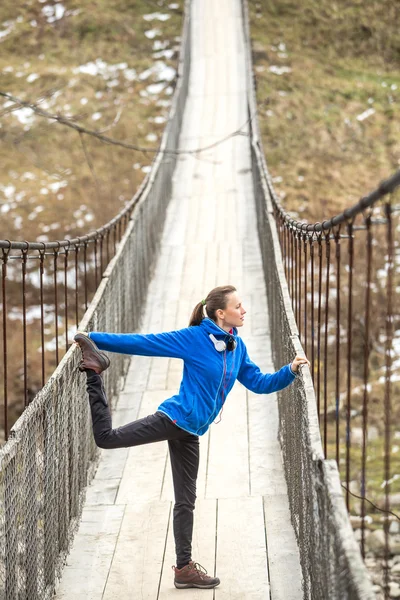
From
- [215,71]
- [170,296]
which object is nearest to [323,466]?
[170,296]

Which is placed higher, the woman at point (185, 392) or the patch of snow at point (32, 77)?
the woman at point (185, 392)

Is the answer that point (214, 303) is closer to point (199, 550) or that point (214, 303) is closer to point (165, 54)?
point (199, 550)

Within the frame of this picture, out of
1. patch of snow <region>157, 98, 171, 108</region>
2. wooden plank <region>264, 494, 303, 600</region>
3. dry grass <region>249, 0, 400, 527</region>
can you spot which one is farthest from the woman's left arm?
patch of snow <region>157, 98, 171, 108</region>

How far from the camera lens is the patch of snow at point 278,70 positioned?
84.2 ft

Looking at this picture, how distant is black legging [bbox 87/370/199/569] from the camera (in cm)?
357

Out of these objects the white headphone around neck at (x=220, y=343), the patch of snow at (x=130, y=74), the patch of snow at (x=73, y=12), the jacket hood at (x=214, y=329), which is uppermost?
the jacket hood at (x=214, y=329)

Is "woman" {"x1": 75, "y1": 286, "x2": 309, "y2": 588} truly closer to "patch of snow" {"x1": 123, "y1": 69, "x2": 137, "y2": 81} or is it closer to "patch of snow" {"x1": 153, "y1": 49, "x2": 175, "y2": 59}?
"patch of snow" {"x1": 123, "y1": 69, "x2": 137, "y2": 81}

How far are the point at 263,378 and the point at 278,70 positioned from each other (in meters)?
23.1

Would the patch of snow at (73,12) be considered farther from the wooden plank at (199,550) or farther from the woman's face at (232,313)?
the woman's face at (232,313)

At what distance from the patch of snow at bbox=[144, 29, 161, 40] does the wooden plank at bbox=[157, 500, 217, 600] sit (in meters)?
25.8

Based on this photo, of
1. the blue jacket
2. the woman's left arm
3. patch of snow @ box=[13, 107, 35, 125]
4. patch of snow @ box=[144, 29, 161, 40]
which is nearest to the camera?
the blue jacket

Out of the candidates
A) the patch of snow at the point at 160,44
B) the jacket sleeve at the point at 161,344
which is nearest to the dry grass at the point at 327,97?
the patch of snow at the point at 160,44

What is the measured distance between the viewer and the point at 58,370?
A: 3.83 metres

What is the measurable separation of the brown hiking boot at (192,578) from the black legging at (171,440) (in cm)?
2
